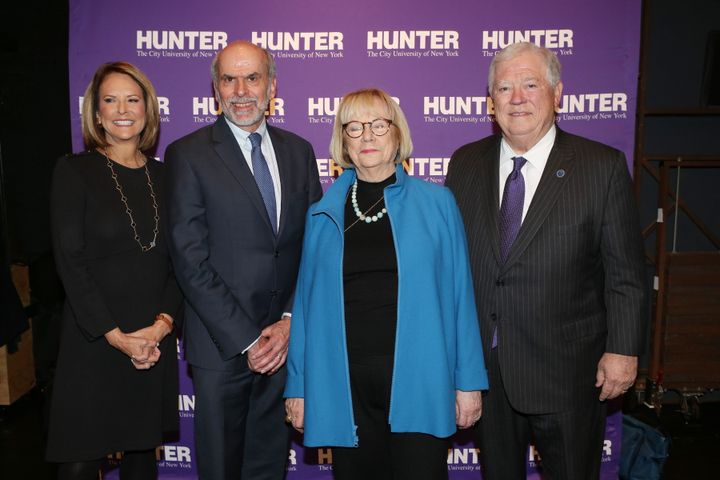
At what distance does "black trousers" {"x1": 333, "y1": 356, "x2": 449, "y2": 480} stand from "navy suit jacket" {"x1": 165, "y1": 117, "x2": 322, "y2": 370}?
502mm

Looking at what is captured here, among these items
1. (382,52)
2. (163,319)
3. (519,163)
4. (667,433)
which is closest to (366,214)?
(519,163)

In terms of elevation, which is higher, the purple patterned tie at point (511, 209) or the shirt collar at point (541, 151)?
the shirt collar at point (541, 151)

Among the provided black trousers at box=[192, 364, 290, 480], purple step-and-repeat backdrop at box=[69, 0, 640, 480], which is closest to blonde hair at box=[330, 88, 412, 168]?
black trousers at box=[192, 364, 290, 480]

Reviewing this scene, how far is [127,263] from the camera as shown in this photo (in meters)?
2.28

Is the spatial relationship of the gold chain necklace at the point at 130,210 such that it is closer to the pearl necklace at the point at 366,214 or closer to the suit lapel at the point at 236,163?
the suit lapel at the point at 236,163

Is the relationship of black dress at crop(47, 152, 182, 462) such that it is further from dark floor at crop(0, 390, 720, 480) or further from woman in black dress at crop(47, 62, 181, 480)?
dark floor at crop(0, 390, 720, 480)

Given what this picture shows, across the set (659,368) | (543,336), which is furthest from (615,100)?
(659,368)

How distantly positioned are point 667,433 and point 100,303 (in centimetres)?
363

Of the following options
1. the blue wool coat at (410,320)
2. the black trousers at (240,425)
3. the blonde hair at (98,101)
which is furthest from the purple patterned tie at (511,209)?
the blonde hair at (98,101)

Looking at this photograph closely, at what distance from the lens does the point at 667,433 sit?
392 cm

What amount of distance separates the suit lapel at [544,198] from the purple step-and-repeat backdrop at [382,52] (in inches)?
48.9

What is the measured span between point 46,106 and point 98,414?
311 centimetres

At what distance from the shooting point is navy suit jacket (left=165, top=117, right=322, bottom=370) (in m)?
2.18

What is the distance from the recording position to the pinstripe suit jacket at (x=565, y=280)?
2.04 metres
